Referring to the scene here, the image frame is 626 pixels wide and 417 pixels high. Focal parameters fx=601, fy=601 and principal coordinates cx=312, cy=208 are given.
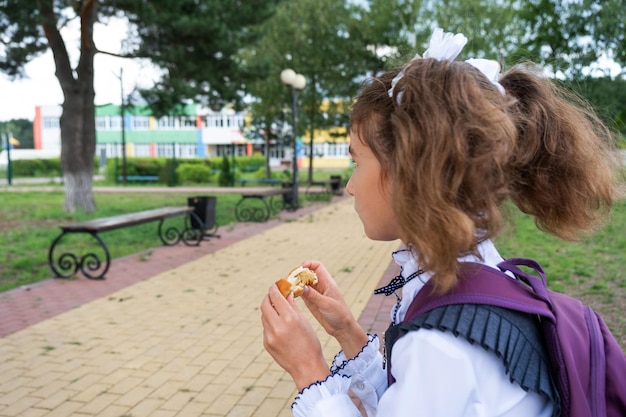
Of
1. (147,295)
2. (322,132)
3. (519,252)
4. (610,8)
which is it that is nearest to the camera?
(147,295)

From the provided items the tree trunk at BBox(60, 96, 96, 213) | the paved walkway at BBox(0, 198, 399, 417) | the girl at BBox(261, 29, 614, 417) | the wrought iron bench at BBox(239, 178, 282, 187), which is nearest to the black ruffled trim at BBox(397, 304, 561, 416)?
the girl at BBox(261, 29, 614, 417)

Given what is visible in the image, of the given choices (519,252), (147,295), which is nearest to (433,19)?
(519,252)

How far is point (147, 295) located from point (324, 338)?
7.87 ft

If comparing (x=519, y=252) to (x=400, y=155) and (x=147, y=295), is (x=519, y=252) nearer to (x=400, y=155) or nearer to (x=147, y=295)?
(x=147, y=295)

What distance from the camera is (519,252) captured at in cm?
829

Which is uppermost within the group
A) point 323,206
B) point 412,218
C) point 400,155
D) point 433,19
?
point 433,19

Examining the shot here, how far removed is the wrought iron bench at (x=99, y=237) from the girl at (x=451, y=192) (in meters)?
6.25

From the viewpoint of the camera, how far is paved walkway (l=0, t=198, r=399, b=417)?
3.59 meters

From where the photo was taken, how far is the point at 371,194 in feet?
3.79

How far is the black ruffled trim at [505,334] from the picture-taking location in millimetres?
921

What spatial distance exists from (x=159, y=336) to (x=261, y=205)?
11.9 m

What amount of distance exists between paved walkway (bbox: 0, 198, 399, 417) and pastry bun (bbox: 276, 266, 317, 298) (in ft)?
6.87

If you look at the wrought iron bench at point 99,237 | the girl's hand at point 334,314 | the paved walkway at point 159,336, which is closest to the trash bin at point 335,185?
the wrought iron bench at point 99,237

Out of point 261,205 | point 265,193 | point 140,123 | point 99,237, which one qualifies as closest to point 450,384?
point 99,237
